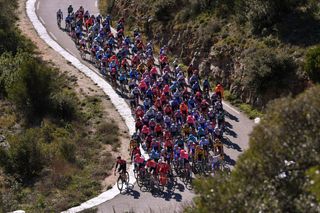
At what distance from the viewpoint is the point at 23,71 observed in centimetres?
3484

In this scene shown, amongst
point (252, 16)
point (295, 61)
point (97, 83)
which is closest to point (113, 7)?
point (97, 83)

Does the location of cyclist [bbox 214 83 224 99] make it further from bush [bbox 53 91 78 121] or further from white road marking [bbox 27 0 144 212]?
bush [bbox 53 91 78 121]

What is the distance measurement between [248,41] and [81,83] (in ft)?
36.1

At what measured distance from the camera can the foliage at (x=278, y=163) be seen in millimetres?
11125

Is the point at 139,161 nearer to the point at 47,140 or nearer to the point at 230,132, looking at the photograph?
the point at 230,132

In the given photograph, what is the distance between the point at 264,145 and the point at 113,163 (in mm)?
16585

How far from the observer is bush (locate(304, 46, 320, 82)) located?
1072 inches

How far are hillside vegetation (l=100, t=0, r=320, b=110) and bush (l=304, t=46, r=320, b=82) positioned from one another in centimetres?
5

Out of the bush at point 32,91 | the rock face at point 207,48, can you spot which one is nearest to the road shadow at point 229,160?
the rock face at point 207,48

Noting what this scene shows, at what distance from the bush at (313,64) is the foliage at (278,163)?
16.2 m

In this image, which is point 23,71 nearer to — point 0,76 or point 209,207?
point 0,76

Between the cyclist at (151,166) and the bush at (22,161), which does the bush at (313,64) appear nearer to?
the cyclist at (151,166)

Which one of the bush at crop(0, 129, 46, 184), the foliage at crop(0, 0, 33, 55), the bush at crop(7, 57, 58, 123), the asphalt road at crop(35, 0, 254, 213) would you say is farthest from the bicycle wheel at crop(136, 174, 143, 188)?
the foliage at crop(0, 0, 33, 55)

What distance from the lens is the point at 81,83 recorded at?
3747 centimetres
